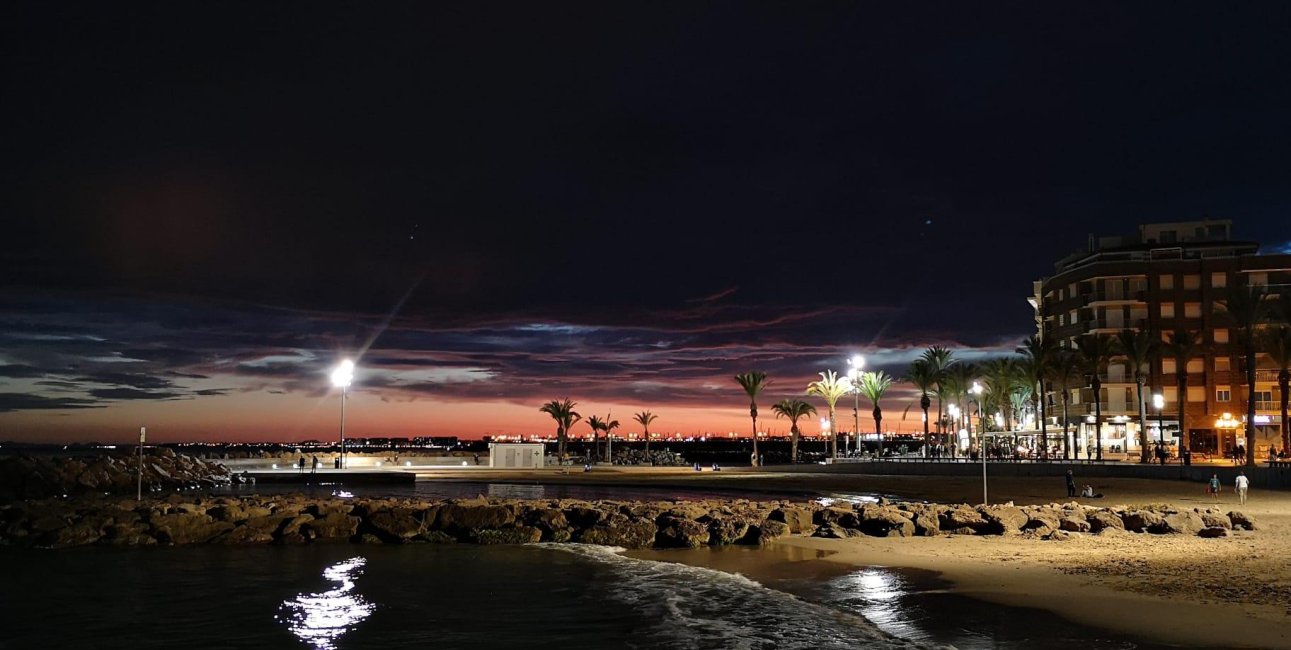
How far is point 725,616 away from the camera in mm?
17625

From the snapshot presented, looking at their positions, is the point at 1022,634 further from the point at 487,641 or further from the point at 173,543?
the point at 173,543

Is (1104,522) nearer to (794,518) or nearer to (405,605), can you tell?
(794,518)

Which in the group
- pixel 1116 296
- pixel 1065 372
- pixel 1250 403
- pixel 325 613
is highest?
pixel 1116 296

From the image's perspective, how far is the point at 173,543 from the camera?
30.7m

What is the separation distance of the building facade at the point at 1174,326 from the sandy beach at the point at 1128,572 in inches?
2368

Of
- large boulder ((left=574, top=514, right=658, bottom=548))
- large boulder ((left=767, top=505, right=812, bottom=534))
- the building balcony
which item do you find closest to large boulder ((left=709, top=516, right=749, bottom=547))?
large boulder ((left=574, top=514, right=658, bottom=548))

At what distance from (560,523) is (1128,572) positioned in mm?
17060

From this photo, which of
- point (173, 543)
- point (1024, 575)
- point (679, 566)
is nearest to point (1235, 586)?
point (1024, 575)

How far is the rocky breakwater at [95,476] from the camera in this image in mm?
54219

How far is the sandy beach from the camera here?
15766mm

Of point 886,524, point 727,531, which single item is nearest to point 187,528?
point 727,531

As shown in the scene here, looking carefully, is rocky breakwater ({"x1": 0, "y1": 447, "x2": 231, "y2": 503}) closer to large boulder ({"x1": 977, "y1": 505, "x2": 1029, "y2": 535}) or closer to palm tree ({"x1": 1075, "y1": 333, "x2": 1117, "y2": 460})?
large boulder ({"x1": 977, "y1": 505, "x2": 1029, "y2": 535})

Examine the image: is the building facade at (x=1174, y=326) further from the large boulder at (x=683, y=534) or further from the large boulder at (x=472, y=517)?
the large boulder at (x=472, y=517)

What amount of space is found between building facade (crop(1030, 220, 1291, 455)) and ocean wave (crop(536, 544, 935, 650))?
74457mm
